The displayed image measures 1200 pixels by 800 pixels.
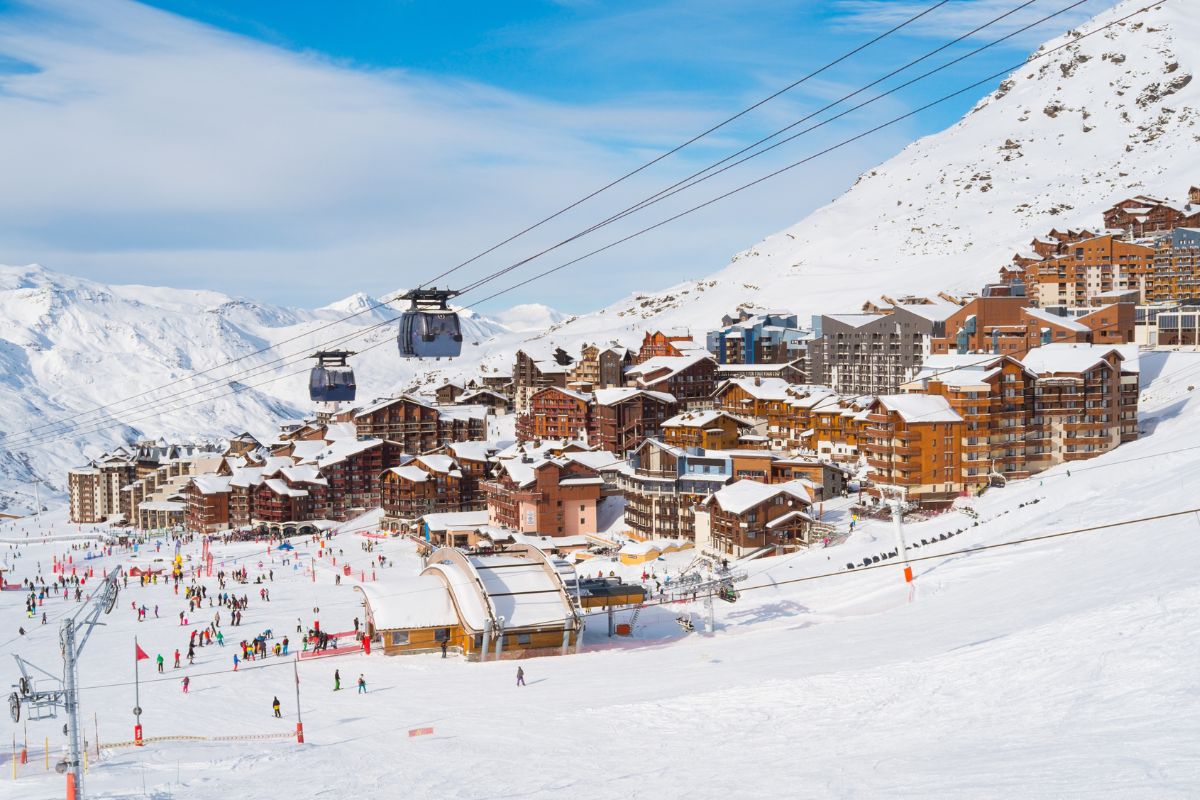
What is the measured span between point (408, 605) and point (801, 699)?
17.4 m

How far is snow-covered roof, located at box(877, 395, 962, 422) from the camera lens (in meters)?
49.3

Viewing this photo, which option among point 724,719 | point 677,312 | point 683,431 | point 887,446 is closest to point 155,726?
point 724,719

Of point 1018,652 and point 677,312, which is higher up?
point 677,312

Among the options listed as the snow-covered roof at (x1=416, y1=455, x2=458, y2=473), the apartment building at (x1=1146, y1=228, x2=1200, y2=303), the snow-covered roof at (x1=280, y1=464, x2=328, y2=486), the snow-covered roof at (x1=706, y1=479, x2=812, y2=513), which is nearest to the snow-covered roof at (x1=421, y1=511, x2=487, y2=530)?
the snow-covered roof at (x1=416, y1=455, x2=458, y2=473)

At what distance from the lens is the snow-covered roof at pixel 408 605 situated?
109ft

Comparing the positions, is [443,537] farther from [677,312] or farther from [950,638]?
[677,312]

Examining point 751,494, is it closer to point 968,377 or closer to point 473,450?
point 968,377

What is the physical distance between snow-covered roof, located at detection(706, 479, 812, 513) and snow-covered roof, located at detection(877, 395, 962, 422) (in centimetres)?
601

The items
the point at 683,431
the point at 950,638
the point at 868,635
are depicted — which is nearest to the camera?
the point at 950,638

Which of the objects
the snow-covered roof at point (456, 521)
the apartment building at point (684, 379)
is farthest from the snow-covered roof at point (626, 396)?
the snow-covered roof at point (456, 521)

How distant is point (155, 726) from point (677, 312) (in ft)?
420

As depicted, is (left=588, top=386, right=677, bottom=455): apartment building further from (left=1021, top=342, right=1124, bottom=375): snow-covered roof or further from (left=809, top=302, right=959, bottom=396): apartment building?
(left=1021, top=342, right=1124, bottom=375): snow-covered roof

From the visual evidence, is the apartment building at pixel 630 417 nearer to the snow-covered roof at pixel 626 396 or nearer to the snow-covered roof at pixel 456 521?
the snow-covered roof at pixel 626 396

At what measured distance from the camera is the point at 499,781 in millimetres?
16438
